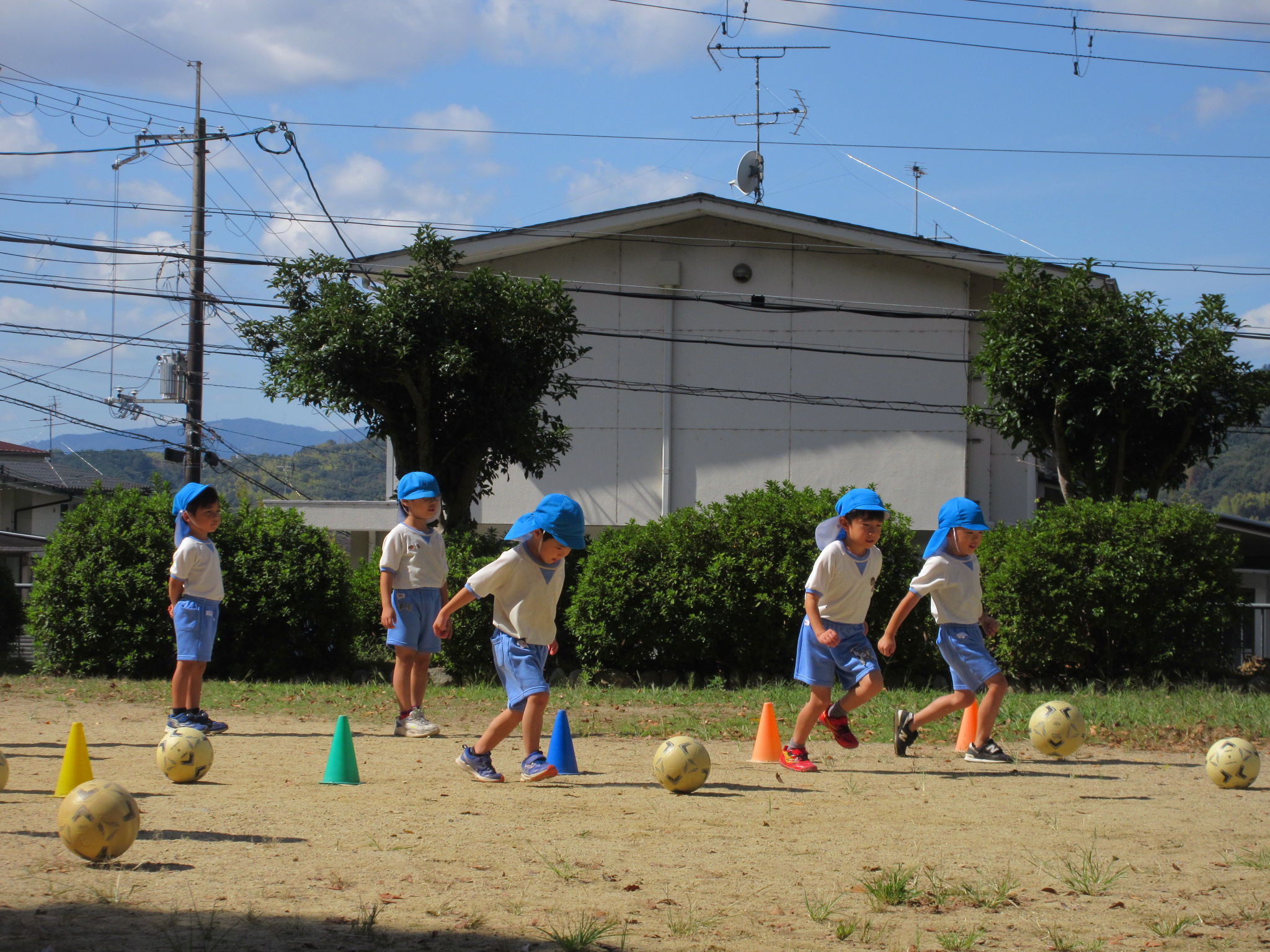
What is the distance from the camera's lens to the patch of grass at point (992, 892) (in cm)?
419

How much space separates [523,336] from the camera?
14.9 m

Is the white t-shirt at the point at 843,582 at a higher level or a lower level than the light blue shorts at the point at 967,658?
higher

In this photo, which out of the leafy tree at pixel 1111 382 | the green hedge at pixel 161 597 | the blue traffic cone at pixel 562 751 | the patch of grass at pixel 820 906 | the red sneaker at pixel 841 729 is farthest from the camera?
the leafy tree at pixel 1111 382

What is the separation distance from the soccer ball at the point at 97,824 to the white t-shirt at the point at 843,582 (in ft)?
13.4

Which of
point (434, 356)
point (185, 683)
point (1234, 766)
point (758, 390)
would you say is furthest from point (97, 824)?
point (758, 390)

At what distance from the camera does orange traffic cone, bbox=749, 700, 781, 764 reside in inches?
296

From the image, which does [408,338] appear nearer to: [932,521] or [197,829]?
[197,829]

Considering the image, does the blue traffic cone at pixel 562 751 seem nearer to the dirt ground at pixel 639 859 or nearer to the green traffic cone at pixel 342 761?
the dirt ground at pixel 639 859

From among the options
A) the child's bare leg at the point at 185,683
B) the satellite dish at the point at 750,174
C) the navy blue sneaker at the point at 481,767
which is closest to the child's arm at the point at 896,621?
the navy blue sneaker at the point at 481,767

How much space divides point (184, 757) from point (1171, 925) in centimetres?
486

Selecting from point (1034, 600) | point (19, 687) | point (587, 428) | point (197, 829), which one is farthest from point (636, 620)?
point (587, 428)

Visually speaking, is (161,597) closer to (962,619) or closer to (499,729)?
(499,729)

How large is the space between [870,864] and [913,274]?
58.0ft

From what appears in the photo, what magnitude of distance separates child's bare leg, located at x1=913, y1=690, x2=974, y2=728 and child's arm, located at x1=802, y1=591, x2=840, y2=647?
0.95 metres
